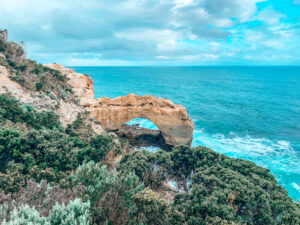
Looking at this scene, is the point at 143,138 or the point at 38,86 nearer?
the point at 38,86

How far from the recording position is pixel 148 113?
30.3 meters

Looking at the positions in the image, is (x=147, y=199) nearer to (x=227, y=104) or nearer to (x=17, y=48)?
(x=17, y=48)

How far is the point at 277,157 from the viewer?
98.6 ft

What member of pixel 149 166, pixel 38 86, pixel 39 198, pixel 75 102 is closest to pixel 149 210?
pixel 39 198

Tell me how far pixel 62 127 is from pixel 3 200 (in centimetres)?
1599

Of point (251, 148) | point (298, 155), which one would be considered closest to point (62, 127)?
point (251, 148)

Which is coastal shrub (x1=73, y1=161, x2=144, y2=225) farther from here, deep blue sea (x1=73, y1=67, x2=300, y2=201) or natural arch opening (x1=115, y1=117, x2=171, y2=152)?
deep blue sea (x1=73, y1=67, x2=300, y2=201)

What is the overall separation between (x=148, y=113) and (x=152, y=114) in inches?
26.0

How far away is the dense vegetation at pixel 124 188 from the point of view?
7340mm

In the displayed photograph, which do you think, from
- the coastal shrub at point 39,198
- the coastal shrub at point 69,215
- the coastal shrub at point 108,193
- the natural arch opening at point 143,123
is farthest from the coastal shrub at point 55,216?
the natural arch opening at point 143,123

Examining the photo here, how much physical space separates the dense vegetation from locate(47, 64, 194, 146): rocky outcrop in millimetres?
12695

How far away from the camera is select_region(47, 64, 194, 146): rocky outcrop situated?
96.5ft

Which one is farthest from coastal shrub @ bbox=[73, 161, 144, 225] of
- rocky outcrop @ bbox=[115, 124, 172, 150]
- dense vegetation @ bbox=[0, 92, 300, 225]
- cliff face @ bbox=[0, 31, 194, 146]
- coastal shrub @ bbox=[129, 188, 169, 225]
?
rocky outcrop @ bbox=[115, 124, 172, 150]

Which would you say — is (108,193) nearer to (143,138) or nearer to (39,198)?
(39,198)
